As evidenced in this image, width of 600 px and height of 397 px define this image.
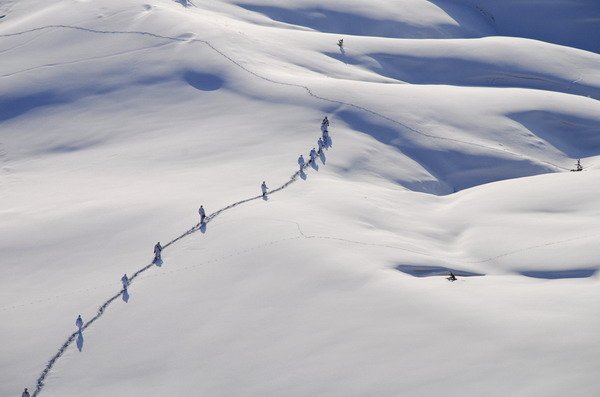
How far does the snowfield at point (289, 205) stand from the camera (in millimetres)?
29953

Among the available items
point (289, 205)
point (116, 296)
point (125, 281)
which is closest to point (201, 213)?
point (289, 205)

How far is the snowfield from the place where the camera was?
29953 mm

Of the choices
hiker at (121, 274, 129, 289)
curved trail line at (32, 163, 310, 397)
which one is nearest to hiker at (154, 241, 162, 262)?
curved trail line at (32, 163, 310, 397)

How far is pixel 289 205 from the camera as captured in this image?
3884cm

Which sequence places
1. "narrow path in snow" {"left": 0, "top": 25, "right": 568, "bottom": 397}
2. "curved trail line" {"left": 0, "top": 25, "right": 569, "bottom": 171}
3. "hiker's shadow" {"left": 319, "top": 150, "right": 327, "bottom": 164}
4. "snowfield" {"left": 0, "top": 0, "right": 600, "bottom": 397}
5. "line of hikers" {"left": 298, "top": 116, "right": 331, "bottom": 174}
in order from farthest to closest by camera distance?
"curved trail line" {"left": 0, "top": 25, "right": 569, "bottom": 171}
"hiker's shadow" {"left": 319, "top": 150, "right": 327, "bottom": 164}
"line of hikers" {"left": 298, "top": 116, "right": 331, "bottom": 174}
"narrow path in snow" {"left": 0, "top": 25, "right": 568, "bottom": 397}
"snowfield" {"left": 0, "top": 0, "right": 600, "bottom": 397}

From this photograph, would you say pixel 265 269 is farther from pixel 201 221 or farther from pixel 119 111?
pixel 119 111

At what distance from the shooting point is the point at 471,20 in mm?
72812

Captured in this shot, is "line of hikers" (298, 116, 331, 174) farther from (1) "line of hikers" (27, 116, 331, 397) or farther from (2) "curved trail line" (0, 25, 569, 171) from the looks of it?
(2) "curved trail line" (0, 25, 569, 171)

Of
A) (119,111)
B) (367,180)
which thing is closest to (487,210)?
(367,180)

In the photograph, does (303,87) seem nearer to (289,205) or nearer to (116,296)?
(289,205)

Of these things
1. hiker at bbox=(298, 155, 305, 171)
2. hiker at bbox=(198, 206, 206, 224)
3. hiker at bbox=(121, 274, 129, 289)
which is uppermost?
hiker at bbox=(298, 155, 305, 171)

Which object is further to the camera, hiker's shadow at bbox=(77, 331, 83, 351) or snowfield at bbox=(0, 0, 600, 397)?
hiker's shadow at bbox=(77, 331, 83, 351)

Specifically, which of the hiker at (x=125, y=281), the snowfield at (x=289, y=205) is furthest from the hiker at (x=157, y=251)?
the hiker at (x=125, y=281)

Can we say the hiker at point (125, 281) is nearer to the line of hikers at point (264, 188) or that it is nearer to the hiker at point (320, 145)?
the line of hikers at point (264, 188)
